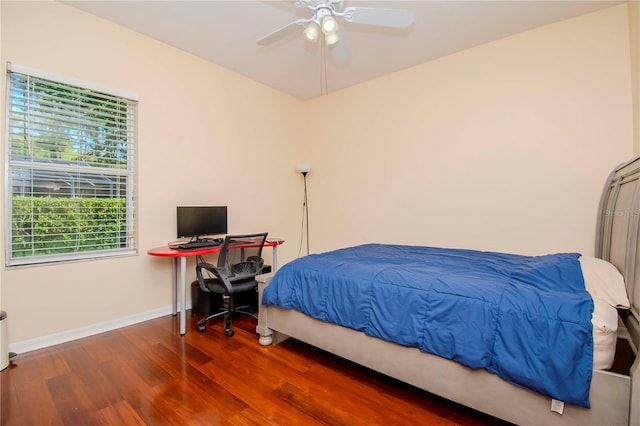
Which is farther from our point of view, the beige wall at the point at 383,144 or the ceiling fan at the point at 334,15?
the beige wall at the point at 383,144

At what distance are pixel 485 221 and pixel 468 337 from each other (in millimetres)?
1993

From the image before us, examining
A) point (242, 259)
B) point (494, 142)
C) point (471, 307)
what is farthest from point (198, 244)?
point (494, 142)

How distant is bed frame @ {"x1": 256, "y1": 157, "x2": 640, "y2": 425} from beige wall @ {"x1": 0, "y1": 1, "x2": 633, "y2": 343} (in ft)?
1.79

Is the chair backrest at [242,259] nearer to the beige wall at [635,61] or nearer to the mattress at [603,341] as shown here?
the mattress at [603,341]

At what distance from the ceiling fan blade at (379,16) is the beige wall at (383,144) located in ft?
5.08

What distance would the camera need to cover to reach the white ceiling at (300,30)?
8.39ft

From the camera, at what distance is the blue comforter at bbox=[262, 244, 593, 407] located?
133cm

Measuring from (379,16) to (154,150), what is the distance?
2472mm

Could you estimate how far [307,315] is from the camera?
224cm

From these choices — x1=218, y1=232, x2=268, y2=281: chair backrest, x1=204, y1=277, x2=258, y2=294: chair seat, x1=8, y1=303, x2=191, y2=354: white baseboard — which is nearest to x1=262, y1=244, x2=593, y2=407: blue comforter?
x1=204, y1=277, x2=258, y2=294: chair seat

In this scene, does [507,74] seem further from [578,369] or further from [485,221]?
[578,369]

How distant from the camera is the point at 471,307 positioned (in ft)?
5.17

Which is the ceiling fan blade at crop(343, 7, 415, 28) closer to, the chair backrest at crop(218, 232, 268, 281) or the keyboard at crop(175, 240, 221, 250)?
the chair backrest at crop(218, 232, 268, 281)

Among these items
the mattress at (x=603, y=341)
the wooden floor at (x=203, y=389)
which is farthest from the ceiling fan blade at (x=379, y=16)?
the wooden floor at (x=203, y=389)
